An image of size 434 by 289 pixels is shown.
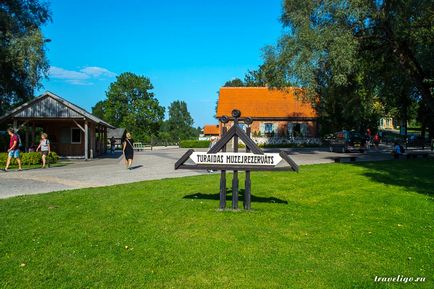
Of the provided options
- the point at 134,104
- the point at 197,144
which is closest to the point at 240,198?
the point at 197,144

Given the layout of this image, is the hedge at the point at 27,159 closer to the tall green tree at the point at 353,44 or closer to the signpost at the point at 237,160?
the tall green tree at the point at 353,44

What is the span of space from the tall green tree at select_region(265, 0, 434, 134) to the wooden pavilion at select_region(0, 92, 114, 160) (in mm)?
12593

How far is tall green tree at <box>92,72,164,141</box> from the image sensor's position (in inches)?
2985

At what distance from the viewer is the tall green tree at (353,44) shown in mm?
19953

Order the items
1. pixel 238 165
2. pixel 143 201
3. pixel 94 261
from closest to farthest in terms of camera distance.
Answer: pixel 94 261
pixel 238 165
pixel 143 201

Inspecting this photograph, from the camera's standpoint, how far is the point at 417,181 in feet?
39.9

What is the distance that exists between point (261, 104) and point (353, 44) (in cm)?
2652

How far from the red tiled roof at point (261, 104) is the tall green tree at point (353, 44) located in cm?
1988

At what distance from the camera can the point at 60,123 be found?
27.8 m

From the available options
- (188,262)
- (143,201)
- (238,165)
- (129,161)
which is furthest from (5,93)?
(188,262)

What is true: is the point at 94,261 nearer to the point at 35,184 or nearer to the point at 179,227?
the point at 179,227

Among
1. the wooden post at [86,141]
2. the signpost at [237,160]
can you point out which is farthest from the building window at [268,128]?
the signpost at [237,160]

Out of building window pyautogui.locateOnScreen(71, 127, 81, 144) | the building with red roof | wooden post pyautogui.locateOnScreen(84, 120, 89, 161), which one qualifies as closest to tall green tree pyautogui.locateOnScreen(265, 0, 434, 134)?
wooden post pyautogui.locateOnScreen(84, 120, 89, 161)

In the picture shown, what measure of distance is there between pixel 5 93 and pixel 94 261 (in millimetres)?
26445
